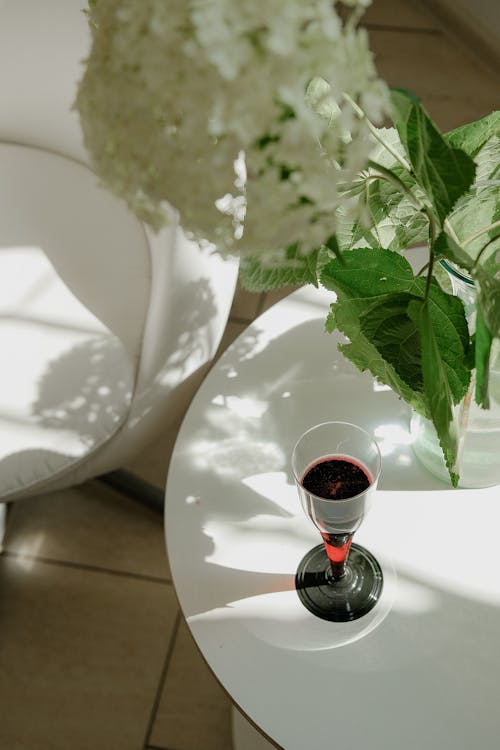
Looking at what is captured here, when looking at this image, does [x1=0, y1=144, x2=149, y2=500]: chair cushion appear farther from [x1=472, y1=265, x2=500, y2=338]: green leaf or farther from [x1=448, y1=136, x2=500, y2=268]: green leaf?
[x1=472, y1=265, x2=500, y2=338]: green leaf

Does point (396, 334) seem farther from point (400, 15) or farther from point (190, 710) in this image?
point (400, 15)

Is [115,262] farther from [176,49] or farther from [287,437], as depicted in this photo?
[176,49]

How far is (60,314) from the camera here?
1186 mm

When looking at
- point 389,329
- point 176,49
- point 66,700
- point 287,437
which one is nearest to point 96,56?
point 176,49

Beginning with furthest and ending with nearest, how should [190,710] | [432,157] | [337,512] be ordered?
1. [190,710]
2. [337,512]
3. [432,157]

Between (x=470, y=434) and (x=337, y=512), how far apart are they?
0.54 ft

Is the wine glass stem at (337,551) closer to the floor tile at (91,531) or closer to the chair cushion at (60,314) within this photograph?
the chair cushion at (60,314)

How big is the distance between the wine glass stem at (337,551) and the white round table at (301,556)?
5 cm

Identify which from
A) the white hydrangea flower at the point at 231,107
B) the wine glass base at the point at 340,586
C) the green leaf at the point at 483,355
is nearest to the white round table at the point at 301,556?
the wine glass base at the point at 340,586

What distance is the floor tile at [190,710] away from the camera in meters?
1.26

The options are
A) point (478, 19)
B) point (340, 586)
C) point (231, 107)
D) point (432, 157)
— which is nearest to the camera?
point (231, 107)

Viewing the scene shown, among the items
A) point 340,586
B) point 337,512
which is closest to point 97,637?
point 340,586

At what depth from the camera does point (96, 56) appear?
0.47 metres

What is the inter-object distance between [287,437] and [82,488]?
0.68 m
